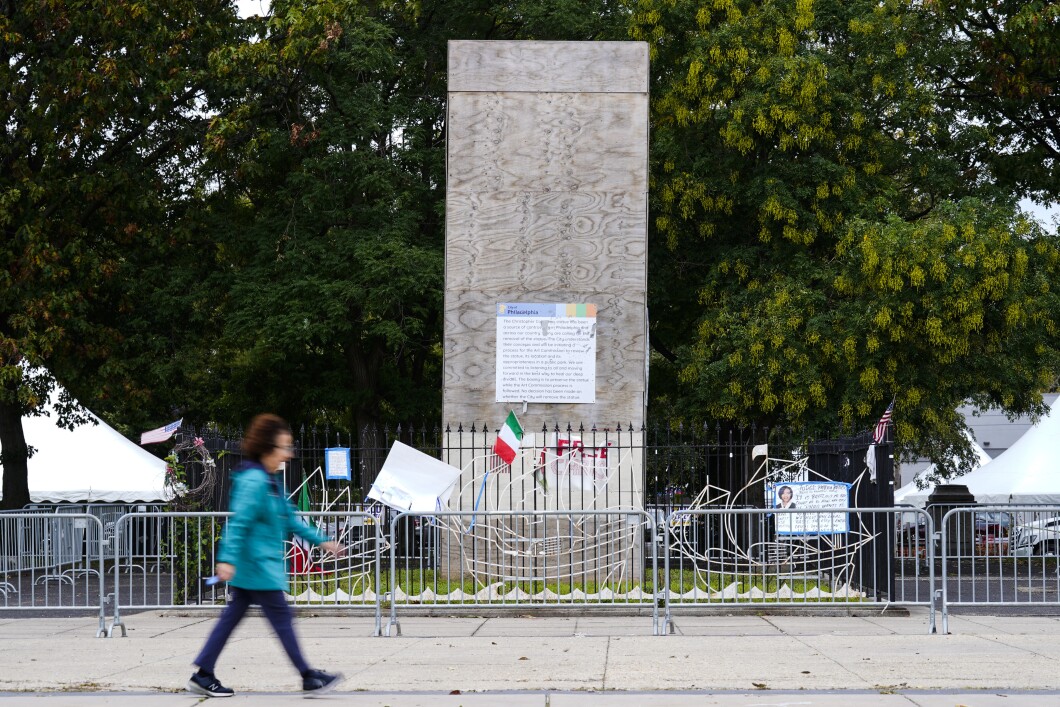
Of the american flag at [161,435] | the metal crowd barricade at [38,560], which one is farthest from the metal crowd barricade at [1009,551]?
the metal crowd barricade at [38,560]

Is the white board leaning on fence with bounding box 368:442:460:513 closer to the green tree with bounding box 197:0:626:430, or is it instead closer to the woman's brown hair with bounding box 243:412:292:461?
the woman's brown hair with bounding box 243:412:292:461

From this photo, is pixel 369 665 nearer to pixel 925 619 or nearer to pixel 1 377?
pixel 925 619

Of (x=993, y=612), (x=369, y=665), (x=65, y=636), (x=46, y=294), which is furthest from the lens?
(x=46, y=294)

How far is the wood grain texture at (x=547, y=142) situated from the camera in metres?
18.5

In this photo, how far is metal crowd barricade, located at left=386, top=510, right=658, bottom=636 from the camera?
14.6 m

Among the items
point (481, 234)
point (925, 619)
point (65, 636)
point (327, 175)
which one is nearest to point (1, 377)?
point (327, 175)

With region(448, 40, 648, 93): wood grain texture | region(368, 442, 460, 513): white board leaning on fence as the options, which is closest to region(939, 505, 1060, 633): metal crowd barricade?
region(368, 442, 460, 513): white board leaning on fence

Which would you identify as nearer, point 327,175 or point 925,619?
point 925,619

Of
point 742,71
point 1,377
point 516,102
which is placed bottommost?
point 1,377

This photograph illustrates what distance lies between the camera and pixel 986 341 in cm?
2577

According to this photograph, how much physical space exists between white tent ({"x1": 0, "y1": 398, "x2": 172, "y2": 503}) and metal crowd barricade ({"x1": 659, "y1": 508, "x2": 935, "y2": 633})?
1324 centimetres

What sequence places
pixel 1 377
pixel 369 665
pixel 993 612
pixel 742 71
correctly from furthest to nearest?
pixel 742 71 < pixel 1 377 < pixel 993 612 < pixel 369 665

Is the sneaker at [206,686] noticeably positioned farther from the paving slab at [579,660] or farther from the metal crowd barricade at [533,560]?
the metal crowd barricade at [533,560]

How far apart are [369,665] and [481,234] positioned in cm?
903
